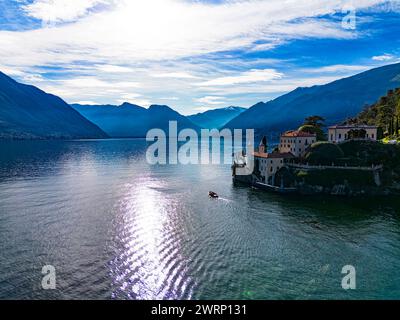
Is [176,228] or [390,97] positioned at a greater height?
[390,97]

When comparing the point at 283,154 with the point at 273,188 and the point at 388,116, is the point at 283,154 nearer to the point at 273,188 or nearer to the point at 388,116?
the point at 273,188

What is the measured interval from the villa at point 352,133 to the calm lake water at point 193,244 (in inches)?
1213

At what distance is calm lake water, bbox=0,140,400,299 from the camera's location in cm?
4216

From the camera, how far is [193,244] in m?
56.0

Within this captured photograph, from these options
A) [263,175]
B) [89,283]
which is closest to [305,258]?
[89,283]

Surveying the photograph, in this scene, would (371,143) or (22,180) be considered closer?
(371,143)

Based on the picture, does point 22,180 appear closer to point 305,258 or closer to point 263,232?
point 263,232

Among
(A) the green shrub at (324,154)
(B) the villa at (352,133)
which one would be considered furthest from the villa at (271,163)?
(B) the villa at (352,133)

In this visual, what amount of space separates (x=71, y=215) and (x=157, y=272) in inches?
1355

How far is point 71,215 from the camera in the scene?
7312 centimetres

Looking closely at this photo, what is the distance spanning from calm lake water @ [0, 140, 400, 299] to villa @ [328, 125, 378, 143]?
101ft

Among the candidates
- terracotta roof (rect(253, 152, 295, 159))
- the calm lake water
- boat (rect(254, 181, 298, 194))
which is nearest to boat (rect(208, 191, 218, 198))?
the calm lake water

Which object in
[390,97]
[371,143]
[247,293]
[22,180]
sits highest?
[390,97]

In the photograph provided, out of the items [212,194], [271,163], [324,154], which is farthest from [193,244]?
[324,154]
